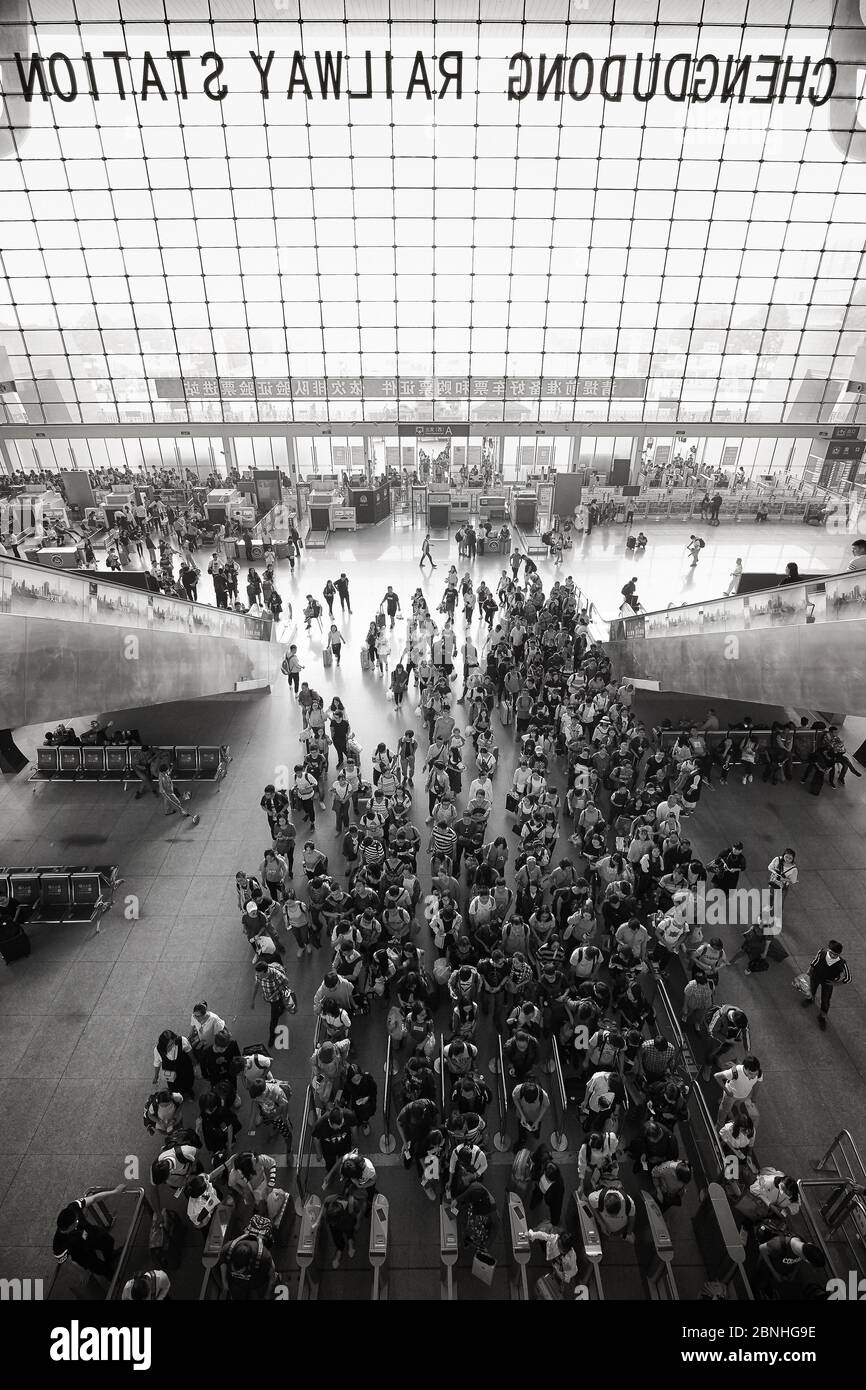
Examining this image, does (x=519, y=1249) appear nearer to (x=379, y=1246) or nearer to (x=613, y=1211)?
(x=613, y=1211)

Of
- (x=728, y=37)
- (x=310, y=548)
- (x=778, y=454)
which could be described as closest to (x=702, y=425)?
(x=778, y=454)

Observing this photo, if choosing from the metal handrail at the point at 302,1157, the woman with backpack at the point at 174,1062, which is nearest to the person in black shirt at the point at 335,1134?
the metal handrail at the point at 302,1157

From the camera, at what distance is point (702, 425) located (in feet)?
118

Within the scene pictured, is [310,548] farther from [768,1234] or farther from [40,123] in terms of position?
[768,1234]

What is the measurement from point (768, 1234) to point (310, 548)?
27361mm

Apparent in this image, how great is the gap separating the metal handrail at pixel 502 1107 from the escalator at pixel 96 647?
909 cm

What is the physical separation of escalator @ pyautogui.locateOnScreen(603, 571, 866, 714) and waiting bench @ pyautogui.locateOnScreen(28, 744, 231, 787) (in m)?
10.3

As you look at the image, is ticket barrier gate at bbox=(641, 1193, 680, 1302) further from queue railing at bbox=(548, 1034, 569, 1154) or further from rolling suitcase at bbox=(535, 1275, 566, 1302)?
queue railing at bbox=(548, 1034, 569, 1154)

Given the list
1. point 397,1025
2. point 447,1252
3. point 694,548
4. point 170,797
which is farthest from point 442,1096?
point 694,548

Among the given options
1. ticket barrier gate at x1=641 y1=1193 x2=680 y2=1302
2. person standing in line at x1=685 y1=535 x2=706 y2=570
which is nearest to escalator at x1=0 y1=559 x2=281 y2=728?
ticket barrier gate at x1=641 y1=1193 x2=680 y2=1302

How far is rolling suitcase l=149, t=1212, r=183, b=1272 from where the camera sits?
6391 mm

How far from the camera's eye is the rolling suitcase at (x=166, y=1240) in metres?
6.39

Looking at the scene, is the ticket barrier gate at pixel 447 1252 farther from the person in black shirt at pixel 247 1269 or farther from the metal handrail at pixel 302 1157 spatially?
the person in black shirt at pixel 247 1269

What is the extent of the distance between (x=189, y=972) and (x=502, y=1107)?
4.60 meters
